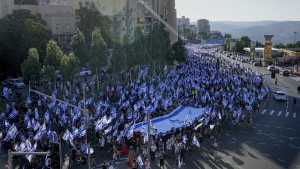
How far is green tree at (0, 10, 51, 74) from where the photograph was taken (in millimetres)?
46844

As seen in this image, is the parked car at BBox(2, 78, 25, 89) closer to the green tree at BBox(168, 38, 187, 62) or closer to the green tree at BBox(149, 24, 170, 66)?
the green tree at BBox(149, 24, 170, 66)

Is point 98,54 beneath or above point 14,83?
above

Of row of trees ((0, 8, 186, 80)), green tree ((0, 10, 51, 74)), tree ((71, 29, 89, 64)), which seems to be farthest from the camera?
green tree ((0, 10, 51, 74))

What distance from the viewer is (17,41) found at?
48.0 m

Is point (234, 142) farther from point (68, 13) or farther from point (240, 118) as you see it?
point (68, 13)

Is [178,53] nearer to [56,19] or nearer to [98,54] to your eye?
[56,19]

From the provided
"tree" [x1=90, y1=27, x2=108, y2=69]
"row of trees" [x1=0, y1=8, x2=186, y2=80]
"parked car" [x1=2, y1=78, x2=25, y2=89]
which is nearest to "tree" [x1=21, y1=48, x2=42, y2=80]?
"row of trees" [x1=0, y1=8, x2=186, y2=80]

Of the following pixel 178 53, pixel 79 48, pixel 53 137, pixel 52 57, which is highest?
pixel 79 48

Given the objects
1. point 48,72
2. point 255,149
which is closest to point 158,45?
point 48,72

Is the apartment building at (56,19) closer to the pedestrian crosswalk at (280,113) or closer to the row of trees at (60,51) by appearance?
the row of trees at (60,51)

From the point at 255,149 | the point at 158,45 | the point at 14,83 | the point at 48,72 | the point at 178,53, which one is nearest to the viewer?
the point at 255,149

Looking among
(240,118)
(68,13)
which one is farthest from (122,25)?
(240,118)

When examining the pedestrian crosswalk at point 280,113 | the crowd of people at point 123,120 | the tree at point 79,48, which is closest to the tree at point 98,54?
the crowd of people at point 123,120

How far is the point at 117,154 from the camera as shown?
2061cm
